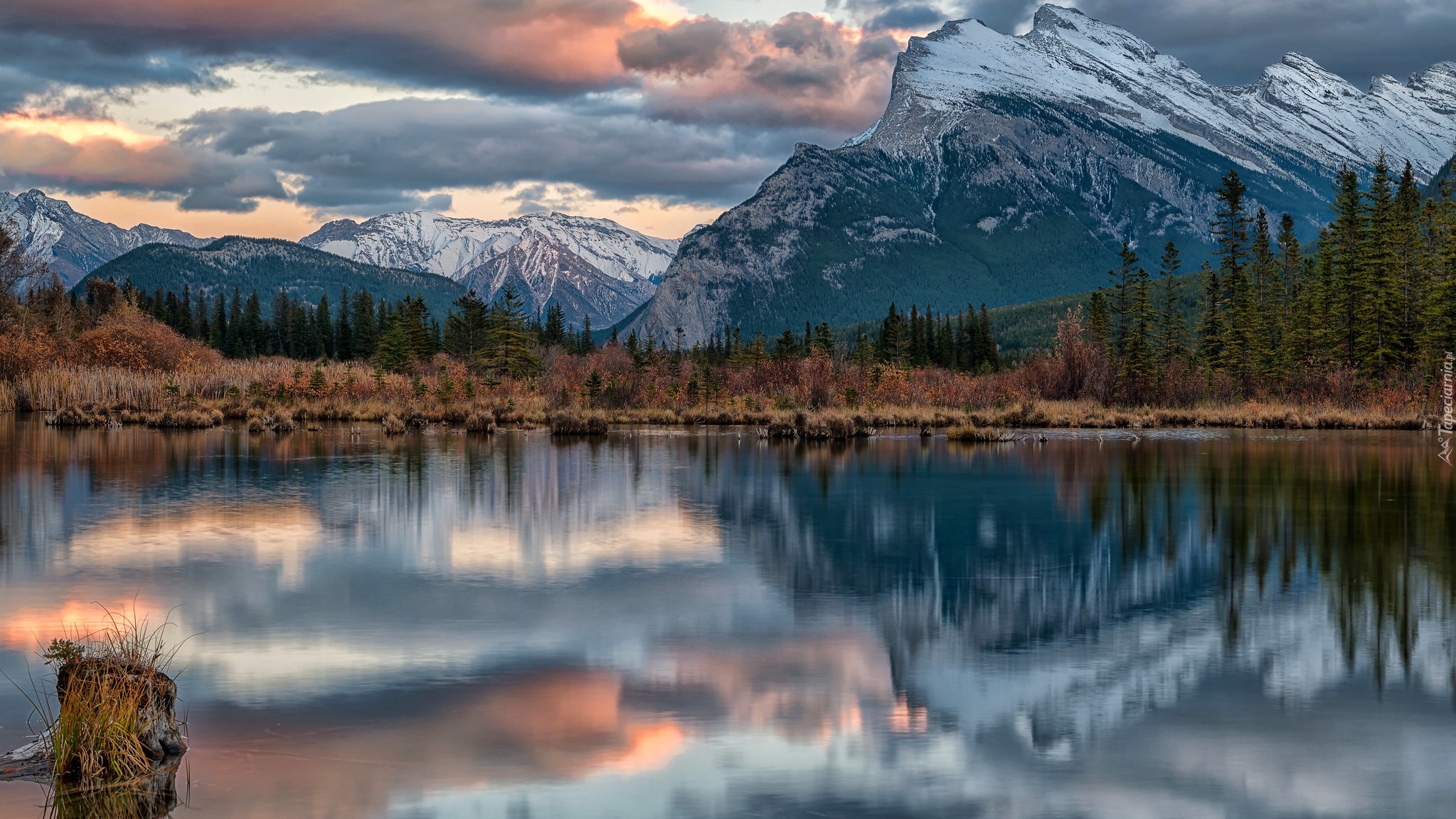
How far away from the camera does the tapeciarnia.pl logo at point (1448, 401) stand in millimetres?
46906

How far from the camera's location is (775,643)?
12727mm

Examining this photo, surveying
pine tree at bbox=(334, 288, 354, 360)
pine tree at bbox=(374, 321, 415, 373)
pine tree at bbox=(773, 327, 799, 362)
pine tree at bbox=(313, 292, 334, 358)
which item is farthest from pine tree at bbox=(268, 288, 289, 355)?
pine tree at bbox=(773, 327, 799, 362)

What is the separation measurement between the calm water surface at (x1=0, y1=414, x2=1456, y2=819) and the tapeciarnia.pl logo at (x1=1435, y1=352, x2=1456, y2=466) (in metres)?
23.3

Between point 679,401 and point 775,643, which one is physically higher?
point 679,401

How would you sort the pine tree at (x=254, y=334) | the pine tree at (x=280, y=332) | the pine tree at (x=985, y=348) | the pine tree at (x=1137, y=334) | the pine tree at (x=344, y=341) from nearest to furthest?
the pine tree at (x=1137, y=334)
the pine tree at (x=985, y=348)
the pine tree at (x=344, y=341)
the pine tree at (x=254, y=334)
the pine tree at (x=280, y=332)

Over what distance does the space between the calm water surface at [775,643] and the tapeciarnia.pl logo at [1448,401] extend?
2330 centimetres

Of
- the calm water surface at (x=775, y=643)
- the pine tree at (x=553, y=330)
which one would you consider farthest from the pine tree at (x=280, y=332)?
the calm water surface at (x=775, y=643)

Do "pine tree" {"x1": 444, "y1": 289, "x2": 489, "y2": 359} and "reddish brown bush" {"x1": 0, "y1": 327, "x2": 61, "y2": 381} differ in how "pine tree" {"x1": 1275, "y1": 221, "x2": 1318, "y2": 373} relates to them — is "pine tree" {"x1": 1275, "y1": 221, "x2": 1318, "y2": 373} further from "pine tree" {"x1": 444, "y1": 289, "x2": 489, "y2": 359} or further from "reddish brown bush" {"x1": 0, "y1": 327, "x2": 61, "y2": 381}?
"reddish brown bush" {"x1": 0, "y1": 327, "x2": 61, "y2": 381}

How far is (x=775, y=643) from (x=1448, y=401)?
166 feet

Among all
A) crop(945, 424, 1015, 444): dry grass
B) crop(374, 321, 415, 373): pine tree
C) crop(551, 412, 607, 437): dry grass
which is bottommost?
crop(945, 424, 1015, 444): dry grass

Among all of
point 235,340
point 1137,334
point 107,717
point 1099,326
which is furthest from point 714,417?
point 235,340

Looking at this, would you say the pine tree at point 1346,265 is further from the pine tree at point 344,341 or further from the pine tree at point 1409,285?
the pine tree at point 344,341

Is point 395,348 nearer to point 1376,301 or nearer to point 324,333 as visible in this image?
point 1376,301

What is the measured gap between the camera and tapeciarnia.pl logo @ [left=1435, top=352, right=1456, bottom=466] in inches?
1847
